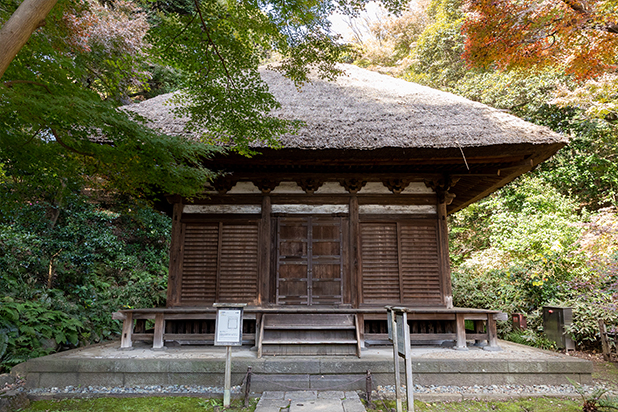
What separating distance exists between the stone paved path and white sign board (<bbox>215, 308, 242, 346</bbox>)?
2.53ft

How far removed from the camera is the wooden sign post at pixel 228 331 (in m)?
3.87

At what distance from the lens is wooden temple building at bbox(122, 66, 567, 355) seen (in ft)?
19.1

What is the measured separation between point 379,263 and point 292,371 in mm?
2690

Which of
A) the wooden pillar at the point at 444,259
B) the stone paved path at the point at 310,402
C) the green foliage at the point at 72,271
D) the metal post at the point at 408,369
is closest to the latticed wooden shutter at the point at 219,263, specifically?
the green foliage at the point at 72,271

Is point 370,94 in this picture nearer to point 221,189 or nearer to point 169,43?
point 221,189

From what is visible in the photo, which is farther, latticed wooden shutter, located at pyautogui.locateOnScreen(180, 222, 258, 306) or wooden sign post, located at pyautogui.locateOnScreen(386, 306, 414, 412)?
latticed wooden shutter, located at pyautogui.locateOnScreen(180, 222, 258, 306)

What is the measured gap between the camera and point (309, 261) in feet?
20.9

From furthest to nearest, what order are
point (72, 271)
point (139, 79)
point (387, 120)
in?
point (72, 271) → point (387, 120) → point (139, 79)

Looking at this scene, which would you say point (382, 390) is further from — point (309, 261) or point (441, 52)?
point (441, 52)

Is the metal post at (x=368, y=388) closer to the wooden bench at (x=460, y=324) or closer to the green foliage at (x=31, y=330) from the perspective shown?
the wooden bench at (x=460, y=324)

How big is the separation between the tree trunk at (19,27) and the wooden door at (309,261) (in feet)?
14.9

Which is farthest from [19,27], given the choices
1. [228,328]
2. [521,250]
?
[521,250]

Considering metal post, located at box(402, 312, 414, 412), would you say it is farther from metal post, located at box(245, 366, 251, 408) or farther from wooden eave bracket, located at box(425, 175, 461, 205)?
wooden eave bracket, located at box(425, 175, 461, 205)

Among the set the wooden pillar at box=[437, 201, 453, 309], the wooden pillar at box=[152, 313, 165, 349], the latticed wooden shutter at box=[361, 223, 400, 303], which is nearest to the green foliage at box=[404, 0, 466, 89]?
the wooden pillar at box=[437, 201, 453, 309]
